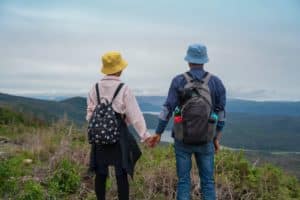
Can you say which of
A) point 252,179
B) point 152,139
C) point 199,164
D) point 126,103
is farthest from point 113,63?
point 252,179

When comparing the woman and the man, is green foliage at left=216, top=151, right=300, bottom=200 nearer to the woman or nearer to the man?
the man

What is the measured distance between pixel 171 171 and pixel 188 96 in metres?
2.29

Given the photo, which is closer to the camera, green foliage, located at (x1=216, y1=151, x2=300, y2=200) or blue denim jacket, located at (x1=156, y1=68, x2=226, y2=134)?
blue denim jacket, located at (x1=156, y1=68, x2=226, y2=134)

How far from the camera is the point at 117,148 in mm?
5145

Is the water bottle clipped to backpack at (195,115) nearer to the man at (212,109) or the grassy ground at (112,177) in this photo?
the man at (212,109)

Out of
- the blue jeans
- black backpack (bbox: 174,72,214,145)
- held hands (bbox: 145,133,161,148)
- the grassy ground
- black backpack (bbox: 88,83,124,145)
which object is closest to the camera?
black backpack (bbox: 174,72,214,145)

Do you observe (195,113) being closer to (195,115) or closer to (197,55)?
(195,115)

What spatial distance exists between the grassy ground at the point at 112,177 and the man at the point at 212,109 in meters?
1.44

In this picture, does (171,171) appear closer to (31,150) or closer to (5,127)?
(31,150)

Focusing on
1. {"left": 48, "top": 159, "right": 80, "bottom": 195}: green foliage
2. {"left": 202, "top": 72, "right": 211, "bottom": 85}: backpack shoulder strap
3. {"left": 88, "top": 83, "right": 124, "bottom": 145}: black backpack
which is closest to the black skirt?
{"left": 88, "top": 83, "right": 124, "bottom": 145}: black backpack

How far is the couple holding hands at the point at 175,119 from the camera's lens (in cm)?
496

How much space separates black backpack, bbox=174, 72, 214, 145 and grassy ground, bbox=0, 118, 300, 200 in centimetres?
186

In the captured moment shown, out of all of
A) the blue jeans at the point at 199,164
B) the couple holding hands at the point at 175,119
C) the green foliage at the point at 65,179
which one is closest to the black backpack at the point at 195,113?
the couple holding hands at the point at 175,119

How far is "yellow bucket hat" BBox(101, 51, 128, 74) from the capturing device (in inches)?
204
